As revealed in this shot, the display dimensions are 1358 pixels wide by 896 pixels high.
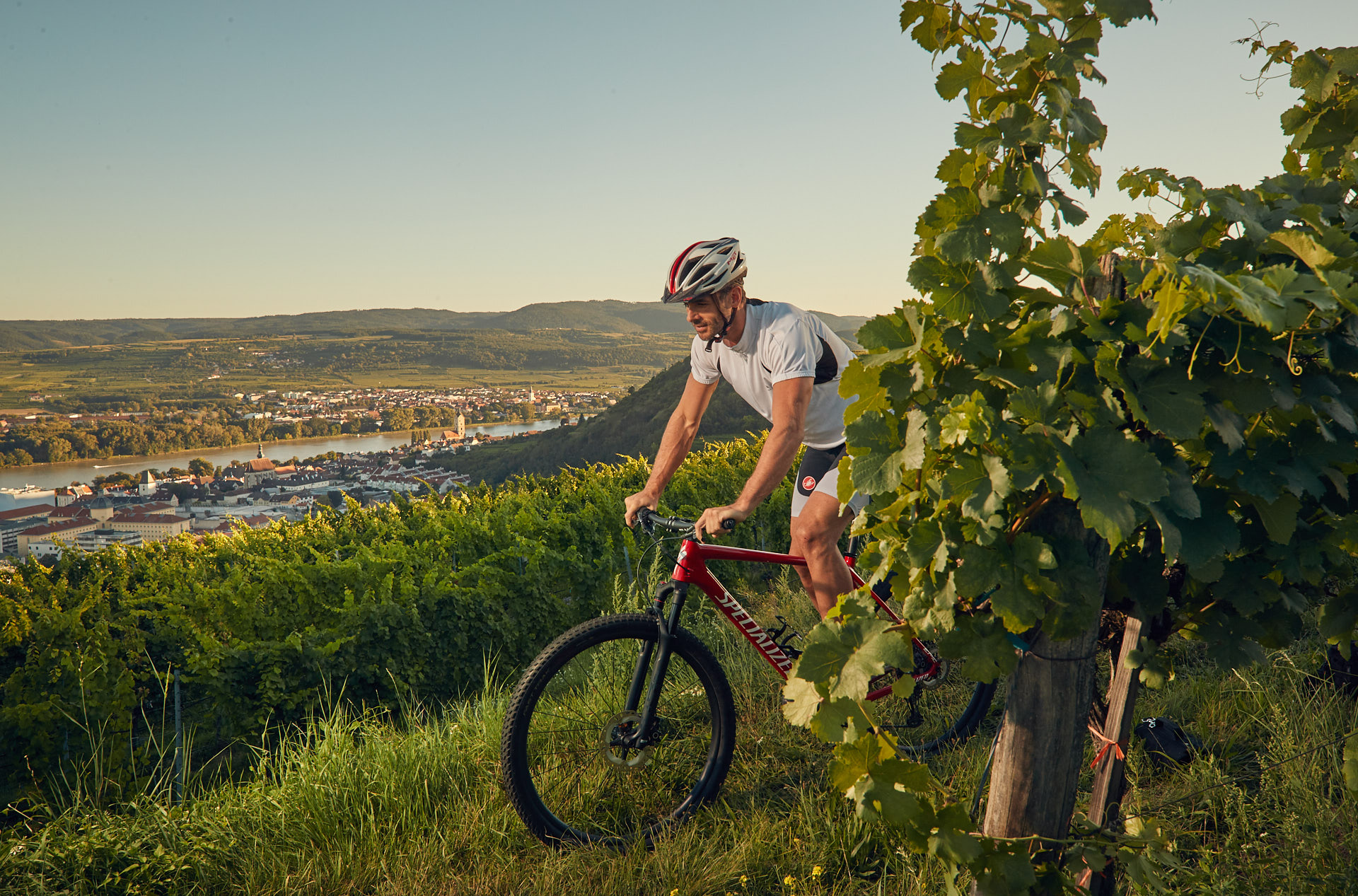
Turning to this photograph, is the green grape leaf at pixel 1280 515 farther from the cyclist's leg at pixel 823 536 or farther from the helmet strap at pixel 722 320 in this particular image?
the helmet strap at pixel 722 320

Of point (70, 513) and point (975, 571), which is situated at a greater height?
point (975, 571)

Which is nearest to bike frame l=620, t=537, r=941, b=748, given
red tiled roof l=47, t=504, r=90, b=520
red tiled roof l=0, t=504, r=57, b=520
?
red tiled roof l=47, t=504, r=90, b=520

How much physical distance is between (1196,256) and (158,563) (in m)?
7.23

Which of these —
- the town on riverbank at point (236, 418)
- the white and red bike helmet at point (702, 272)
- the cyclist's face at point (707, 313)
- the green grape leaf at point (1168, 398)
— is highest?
the white and red bike helmet at point (702, 272)

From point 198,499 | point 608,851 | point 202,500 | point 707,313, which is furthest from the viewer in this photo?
point 198,499

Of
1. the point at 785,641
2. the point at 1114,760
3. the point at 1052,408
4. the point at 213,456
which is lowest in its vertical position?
the point at 213,456

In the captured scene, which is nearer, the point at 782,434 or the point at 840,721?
the point at 840,721

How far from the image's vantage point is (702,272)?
11.4 feet

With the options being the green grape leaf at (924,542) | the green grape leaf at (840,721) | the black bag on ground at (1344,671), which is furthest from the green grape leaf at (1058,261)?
the black bag on ground at (1344,671)

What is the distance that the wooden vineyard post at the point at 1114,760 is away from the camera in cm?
195

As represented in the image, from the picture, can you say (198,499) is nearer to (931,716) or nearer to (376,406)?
(931,716)

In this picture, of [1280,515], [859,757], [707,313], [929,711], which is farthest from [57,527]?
[1280,515]

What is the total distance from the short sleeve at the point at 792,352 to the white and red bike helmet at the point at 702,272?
290 millimetres

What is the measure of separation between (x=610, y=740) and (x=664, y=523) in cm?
91
